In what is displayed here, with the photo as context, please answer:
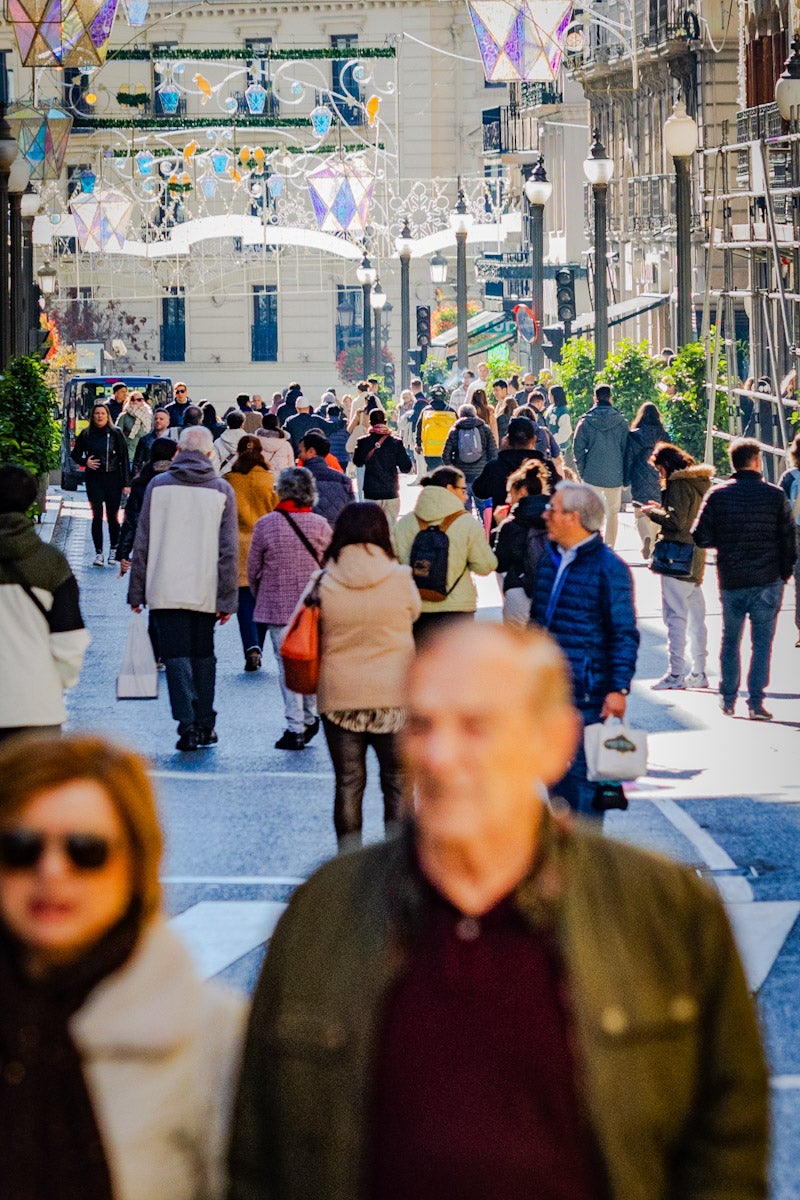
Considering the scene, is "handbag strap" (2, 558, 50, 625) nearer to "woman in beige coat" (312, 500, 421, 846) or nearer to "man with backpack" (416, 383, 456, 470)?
"woman in beige coat" (312, 500, 421, 846)

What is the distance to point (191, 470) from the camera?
511 inches

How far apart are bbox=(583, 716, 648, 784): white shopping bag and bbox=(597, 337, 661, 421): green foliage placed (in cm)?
2152

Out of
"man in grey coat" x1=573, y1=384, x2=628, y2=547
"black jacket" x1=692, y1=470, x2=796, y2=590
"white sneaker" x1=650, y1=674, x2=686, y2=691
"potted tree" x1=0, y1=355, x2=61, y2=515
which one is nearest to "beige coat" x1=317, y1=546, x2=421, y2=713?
"black jacket" x1=692, y1=470, x2=796, y2=590

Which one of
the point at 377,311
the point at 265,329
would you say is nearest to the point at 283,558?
the point at 377,311

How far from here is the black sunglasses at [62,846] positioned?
314 cm

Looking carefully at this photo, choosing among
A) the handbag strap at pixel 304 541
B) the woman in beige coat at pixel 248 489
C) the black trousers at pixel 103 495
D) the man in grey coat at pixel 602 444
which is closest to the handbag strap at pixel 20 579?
the handbag strap at pixel 304 541

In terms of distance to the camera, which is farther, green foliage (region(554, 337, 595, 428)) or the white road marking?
green foliage (region(554, 337, 595, 428))

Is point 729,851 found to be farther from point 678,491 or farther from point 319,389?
point 319,389

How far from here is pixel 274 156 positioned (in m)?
52.8

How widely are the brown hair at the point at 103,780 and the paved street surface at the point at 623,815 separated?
2655mm

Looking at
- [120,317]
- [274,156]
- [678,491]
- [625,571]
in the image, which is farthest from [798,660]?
[120,317]

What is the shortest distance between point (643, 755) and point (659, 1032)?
581cm

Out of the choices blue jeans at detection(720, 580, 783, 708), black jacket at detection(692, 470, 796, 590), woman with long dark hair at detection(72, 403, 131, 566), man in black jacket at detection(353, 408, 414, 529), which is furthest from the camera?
woman with long dark hair at detection(72, 403, 131, 566)

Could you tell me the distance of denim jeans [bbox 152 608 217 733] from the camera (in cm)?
1305
